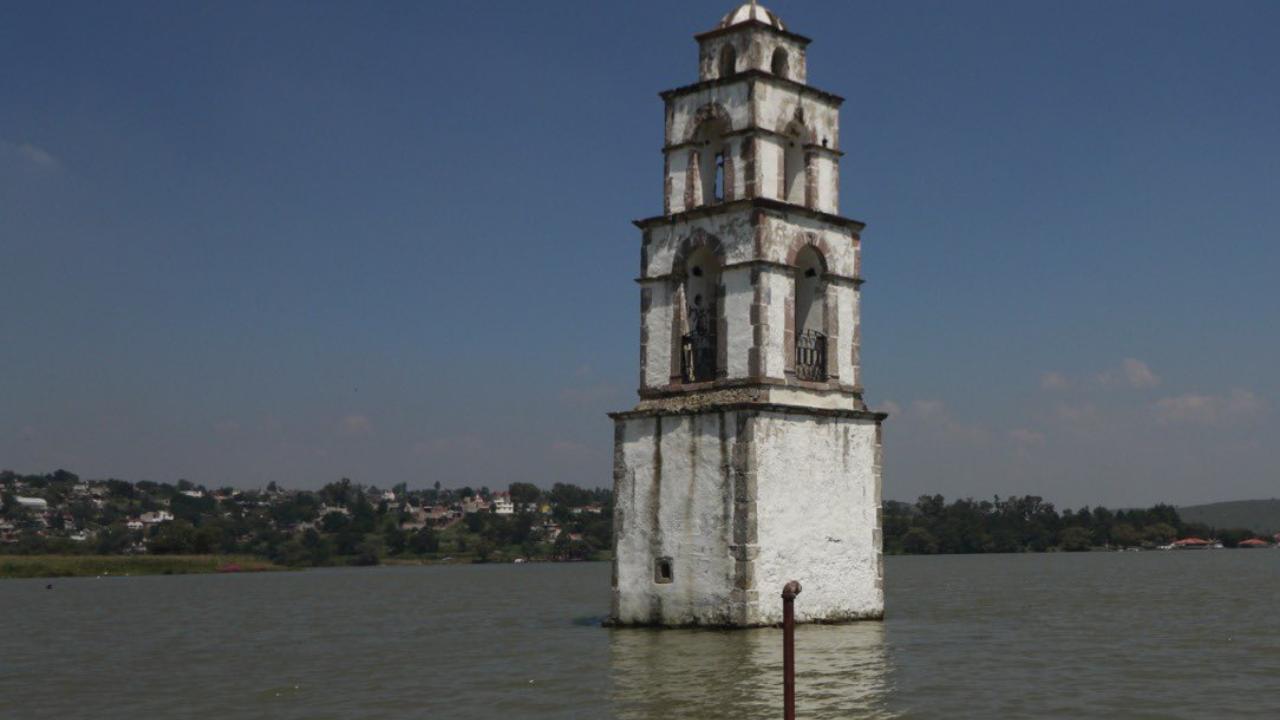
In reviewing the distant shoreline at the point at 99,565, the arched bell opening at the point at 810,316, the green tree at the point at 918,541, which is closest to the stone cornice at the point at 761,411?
the arched bell opening at the point at 810,316

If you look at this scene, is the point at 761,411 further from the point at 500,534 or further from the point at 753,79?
the point at 500,534

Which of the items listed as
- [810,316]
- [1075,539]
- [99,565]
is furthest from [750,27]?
[1075,539]

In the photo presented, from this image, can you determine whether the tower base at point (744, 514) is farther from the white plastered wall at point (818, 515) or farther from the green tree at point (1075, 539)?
the green tree at point (1075, 539)

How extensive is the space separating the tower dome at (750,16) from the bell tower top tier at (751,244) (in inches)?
1.2

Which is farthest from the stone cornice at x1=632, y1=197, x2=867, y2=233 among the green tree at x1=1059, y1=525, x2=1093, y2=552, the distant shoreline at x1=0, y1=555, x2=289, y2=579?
the green tree at x1=1059, y1=525, x2=1093, y2=552

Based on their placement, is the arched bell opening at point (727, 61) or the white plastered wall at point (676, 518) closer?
the white plastered wall at point (676, 518)

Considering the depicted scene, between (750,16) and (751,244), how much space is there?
5.44 meters

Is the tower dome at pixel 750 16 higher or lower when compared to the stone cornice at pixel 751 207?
higher

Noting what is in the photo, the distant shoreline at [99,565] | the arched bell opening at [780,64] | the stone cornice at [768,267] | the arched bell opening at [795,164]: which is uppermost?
the arched bell opening at [780,64]

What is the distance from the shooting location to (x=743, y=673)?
23188 mm

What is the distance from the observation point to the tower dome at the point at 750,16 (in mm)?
31375

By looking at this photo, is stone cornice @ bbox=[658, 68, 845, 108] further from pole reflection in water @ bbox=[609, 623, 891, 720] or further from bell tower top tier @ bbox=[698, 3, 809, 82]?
pole reflection in water @ bbox=[609, 623, 891, 720]

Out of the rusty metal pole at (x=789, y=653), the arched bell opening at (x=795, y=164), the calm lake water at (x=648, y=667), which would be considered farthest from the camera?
the arched bell opening at (x=795, y=164)

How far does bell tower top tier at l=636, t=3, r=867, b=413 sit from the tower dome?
31 millimetres
